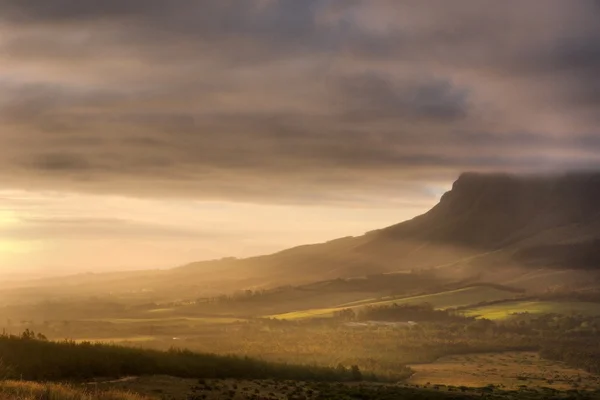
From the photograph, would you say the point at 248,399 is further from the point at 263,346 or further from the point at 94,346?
the point at 263,346

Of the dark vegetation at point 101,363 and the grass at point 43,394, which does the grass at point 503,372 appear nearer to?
the dark vegetation at point 101,363

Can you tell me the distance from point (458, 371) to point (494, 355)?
52.5 metres

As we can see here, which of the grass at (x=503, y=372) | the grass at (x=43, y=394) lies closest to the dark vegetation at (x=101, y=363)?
the grass at (x=43, y=394)

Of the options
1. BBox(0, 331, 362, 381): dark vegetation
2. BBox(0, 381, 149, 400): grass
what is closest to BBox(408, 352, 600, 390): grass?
BBox(0, 331, 362, 381): dark vegetation

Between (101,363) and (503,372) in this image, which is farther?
(503,372)

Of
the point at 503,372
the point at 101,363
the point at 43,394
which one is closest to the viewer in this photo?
the point at 43,394

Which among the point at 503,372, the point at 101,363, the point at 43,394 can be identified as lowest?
the point at 503,372

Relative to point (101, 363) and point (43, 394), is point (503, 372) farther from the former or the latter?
point (43, 394)

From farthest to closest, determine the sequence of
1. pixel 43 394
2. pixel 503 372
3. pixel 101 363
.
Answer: pixel 503 372, pixel 101 363, pixel 43 394

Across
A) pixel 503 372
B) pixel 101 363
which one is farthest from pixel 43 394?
pixel 503 372

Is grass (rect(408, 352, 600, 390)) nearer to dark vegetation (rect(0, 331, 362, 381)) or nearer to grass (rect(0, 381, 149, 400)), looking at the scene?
dark vegetation (rect(0, 331, 362, 381))

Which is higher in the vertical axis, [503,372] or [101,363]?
[101,363]

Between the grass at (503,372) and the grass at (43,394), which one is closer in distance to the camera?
the grass at (43,394)

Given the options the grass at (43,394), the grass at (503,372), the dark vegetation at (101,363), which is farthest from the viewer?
the grass at (503,372)
